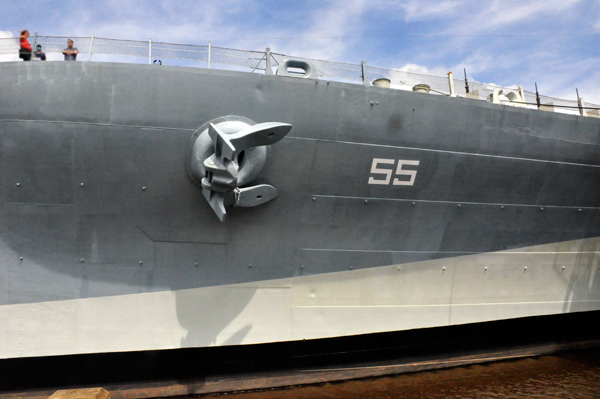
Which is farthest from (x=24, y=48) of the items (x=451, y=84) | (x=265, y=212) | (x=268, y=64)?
(x=451, y=84)

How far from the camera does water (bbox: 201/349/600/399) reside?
642cm

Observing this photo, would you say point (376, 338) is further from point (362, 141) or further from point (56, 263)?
point (56, 263)

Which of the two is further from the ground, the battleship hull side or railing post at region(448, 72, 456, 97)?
railing post at region(448, 72, 456, 97)

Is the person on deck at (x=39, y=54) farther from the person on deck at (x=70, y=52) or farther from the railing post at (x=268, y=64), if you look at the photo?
the railing post at (x=268, y=64)

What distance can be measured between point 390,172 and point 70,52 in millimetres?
4883

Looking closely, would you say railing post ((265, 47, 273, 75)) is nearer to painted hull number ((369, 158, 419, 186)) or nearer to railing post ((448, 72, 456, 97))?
painted hull number ((369, 158, 419, 186))

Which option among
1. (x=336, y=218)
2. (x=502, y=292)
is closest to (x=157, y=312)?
(x=336, y=218)

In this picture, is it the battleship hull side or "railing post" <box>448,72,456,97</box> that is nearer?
the battleship hull side

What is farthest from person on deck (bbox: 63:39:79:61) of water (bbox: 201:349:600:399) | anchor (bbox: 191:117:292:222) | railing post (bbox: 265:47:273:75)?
water (bbox: 201:349:600:399)

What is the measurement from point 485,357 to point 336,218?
4522mm

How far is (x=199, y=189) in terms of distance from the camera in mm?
5617

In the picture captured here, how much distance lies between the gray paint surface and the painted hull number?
0.28 feet

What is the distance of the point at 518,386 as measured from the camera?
6.71 meters

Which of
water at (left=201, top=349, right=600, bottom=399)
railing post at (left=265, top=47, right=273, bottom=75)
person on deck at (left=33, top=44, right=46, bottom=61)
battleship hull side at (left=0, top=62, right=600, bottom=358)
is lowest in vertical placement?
water at (left=201, top=349, right=600, bottom=399)
